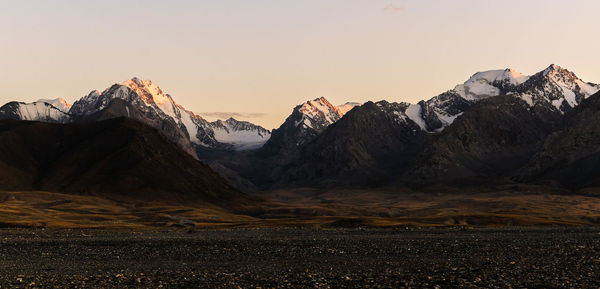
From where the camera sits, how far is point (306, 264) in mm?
51844

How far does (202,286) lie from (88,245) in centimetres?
3958

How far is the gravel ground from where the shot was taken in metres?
41.0

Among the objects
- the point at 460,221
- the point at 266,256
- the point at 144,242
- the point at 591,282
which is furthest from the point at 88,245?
the point at 460,221

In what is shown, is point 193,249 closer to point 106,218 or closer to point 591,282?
point 591,282

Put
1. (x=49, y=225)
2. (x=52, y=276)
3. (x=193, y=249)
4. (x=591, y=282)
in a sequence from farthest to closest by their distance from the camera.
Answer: (x=49, y=225) → (x=193, y=249) → (x=52, y=276) → (x=591, y=282)

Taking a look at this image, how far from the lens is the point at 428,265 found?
161 ft

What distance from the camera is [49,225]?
132m

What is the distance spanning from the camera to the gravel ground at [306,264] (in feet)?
135

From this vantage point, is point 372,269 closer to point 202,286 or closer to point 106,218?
point 202,286

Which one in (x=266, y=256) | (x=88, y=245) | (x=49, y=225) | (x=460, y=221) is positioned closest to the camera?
(x=266, y=256)

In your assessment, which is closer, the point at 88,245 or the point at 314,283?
the point at 314,283

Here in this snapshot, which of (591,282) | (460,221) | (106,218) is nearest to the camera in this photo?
(591,282)

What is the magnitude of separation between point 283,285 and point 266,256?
1978cm

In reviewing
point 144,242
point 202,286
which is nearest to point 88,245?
Result: point 144,242
